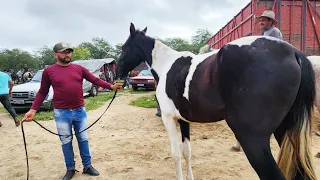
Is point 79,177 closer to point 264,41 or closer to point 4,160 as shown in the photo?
point 4,160

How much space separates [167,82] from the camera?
9.90 feet

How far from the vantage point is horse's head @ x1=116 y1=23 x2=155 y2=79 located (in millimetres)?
3750

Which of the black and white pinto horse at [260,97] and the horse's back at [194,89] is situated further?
the horse's back at [194,89]

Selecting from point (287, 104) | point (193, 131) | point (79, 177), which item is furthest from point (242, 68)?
point (193, 131)

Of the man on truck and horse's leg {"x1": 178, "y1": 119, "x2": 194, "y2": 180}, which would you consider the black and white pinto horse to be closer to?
horse's leg {"x1": 178, "y1": 119, "x2": 194, "y2": 180}

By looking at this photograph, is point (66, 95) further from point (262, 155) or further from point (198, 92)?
point (262, 155)

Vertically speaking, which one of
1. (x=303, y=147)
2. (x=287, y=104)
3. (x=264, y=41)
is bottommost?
(x=303, y=147)

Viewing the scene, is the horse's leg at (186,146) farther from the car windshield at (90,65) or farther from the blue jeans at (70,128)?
the car windshield at (90,65)

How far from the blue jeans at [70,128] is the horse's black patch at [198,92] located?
4.83 feet

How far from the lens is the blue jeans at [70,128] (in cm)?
356

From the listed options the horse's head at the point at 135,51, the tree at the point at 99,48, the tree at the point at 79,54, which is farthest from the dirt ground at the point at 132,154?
the tree at the point at 99,48

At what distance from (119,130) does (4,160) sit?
254 centimetres

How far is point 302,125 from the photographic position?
2.33m

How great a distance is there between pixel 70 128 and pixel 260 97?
2.60m
